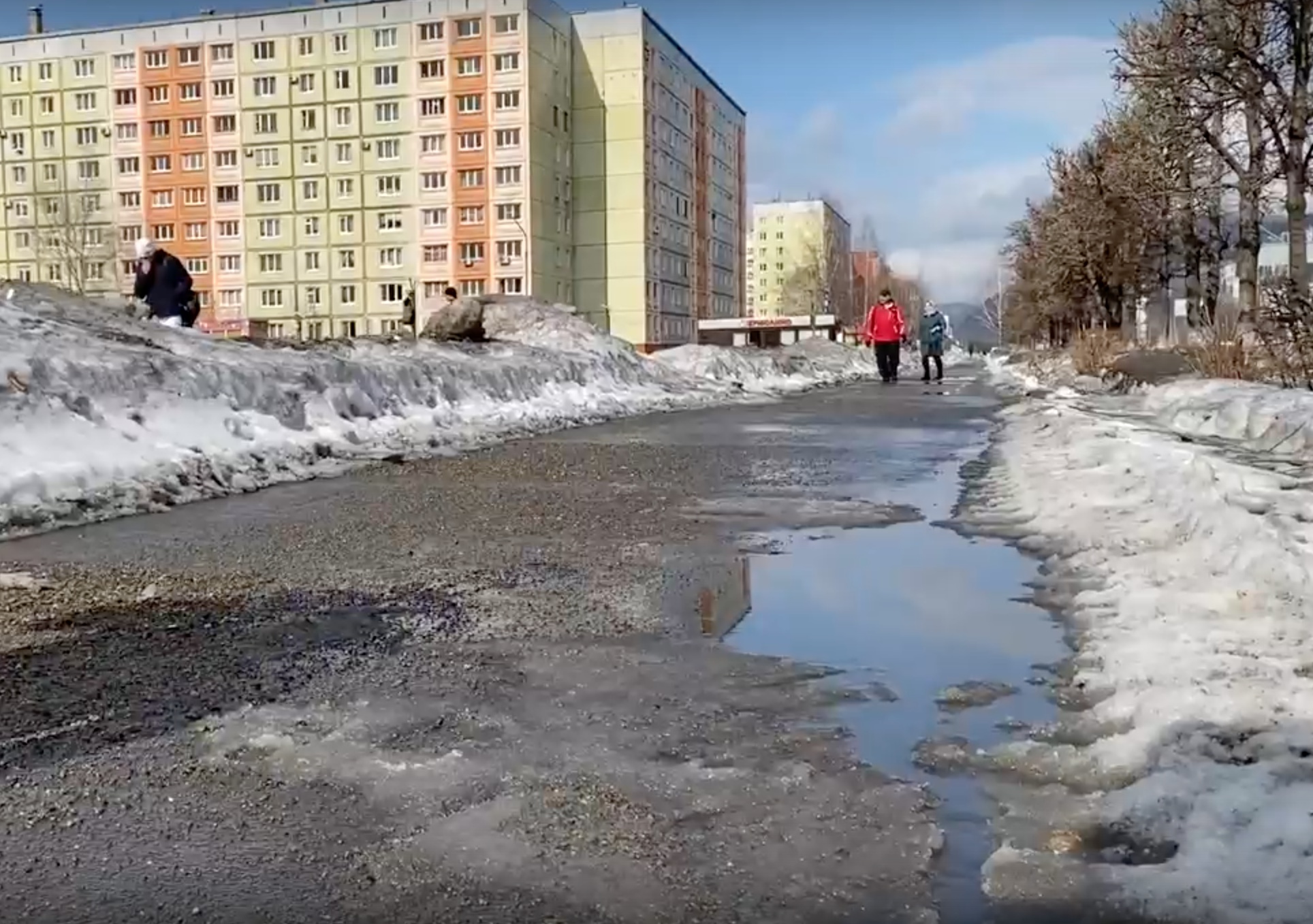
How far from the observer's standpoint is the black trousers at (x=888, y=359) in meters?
27.5

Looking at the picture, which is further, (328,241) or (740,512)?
(328,241)

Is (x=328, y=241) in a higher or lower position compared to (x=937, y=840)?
higher

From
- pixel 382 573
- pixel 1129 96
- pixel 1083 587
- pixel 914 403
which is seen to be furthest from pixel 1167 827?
pixel 1129 96

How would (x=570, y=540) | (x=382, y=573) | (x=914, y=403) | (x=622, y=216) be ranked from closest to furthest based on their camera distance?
(x=382, y=573)
(x=570, y=540)
(x=914, y=403)
(x=622, y=216)

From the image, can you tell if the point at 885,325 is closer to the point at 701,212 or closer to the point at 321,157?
the point at 321,157

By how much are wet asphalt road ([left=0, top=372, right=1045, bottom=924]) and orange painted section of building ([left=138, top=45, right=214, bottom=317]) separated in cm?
8349

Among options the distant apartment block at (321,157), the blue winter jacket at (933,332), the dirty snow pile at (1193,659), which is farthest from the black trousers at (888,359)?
the distant apartment block at (321,157)

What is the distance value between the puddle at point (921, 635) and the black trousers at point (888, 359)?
20.8 metres

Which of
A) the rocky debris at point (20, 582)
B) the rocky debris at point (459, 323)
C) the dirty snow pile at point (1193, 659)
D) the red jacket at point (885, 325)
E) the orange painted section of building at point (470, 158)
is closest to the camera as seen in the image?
the dirty snow pile at point (1193, 659)

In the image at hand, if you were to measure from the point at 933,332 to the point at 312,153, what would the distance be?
64794 mm

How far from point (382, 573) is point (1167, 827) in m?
3.88

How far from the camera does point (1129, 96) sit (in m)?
28.3

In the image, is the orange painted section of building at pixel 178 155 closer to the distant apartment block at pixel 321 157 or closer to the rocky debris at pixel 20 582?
the distant apartment block at pixel 321 157

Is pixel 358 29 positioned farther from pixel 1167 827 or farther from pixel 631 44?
pixel 1167 827
